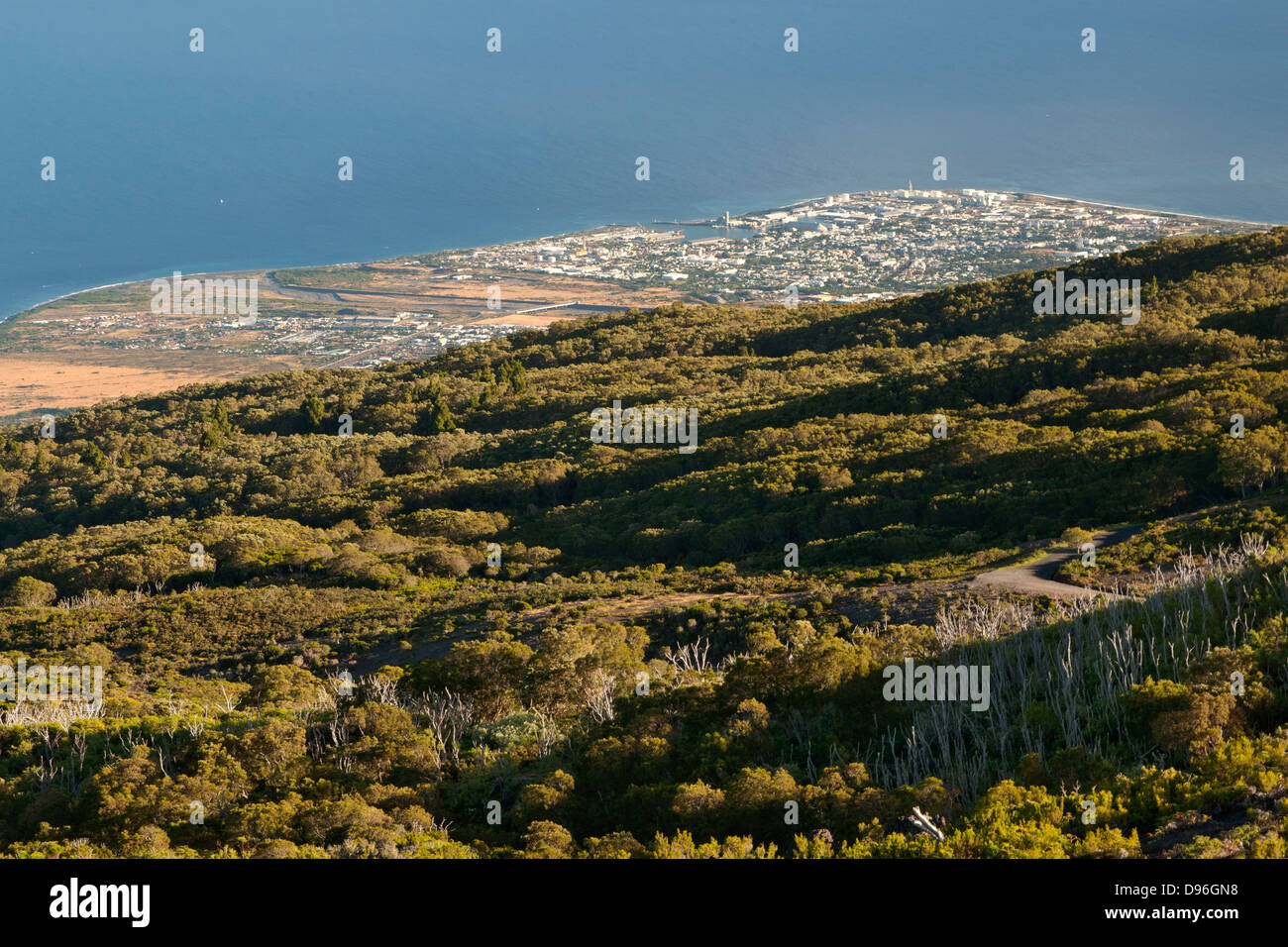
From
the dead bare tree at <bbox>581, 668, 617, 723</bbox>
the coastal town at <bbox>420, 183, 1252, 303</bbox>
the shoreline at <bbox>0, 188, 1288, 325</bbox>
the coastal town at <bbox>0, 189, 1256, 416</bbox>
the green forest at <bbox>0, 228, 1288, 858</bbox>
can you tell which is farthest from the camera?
the shoreline at <bbox>0, 188, 1288, 325</bbox>

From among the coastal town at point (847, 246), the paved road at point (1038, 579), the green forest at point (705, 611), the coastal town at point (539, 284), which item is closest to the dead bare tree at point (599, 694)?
the green forest at point (705, 611)

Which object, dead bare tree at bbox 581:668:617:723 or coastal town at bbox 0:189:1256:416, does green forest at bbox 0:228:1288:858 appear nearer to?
dead bare tree at bbox 581:668:617:723

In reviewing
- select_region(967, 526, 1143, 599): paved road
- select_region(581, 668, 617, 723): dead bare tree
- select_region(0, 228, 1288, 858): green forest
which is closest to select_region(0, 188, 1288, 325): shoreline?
select_region(0, 228, 1288, 858): green forest

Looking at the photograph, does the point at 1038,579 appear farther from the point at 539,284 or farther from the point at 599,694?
the point at 539,284

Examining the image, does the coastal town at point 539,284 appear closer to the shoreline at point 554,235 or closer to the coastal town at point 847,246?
the coastal town at point 847,246

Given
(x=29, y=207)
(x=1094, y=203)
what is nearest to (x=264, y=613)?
(x=1094, y=203)

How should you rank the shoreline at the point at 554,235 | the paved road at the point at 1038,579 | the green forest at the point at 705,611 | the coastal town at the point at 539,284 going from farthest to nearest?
1. the shoreline at the point at 554,235
2. the coastal town at the point at 539,284
3. the paved road at the point at 1038,579
4. the green forest at the point at 705,611
